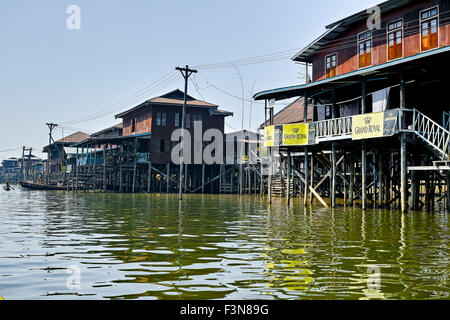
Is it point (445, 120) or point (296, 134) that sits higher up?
point (445, 120)

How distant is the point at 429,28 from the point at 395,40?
1924 millimetres

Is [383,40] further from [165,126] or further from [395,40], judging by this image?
[165,126]

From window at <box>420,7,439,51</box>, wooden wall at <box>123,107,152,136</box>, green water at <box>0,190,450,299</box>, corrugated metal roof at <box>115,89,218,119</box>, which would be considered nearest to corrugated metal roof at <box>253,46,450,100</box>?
window at <box>420,7,439,51</box>

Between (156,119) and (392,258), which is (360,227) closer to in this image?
(392,258)

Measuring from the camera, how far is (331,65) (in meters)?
28.0

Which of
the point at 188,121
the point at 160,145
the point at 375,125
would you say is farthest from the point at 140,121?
the point at 375,125

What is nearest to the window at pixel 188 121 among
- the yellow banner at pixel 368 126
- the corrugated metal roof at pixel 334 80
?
the corrugated metal roof at pixel 334 80

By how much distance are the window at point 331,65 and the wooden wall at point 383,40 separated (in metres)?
0.28

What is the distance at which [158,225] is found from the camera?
561 inches

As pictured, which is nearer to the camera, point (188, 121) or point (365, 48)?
point (365, 48)

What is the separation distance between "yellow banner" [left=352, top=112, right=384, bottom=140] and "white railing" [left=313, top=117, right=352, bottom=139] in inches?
21.1
